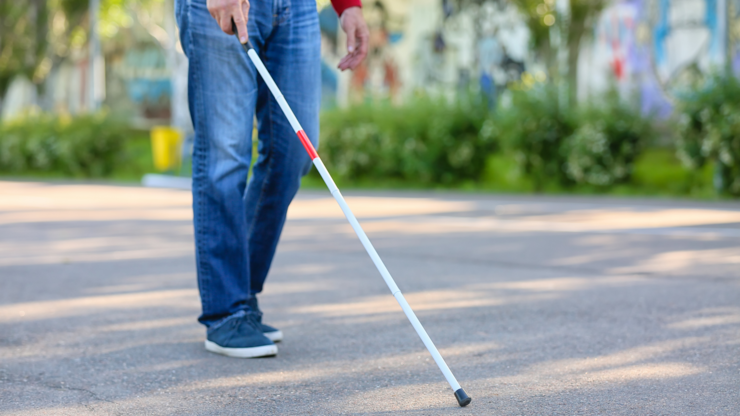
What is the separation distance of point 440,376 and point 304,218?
5.56m

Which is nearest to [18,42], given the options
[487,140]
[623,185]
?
[487,140]

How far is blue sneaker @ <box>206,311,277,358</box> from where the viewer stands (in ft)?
9.93

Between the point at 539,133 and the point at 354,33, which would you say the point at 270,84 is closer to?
the point at 354,33

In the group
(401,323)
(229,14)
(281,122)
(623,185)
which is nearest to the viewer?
(229,14)

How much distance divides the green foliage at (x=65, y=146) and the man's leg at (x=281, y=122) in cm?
1550

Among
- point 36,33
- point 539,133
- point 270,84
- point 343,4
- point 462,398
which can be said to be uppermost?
point 36,33

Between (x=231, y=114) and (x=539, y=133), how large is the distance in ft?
30.2

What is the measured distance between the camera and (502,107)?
40.8 ft

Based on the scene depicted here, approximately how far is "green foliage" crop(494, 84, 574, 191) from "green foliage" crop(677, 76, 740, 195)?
1.73 meters

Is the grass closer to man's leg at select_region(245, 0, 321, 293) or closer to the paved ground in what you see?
the paved ground

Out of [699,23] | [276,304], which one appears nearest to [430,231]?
[276,304]

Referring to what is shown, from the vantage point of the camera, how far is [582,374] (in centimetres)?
275

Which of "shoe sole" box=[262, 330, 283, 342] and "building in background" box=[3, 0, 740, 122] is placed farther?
"building in background" box=[3, 0, 740, 122]

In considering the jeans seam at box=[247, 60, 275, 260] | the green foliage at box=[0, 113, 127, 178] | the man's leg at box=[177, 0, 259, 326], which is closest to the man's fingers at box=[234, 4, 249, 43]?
the man's leg at box=[177, 0, 259, 326]
